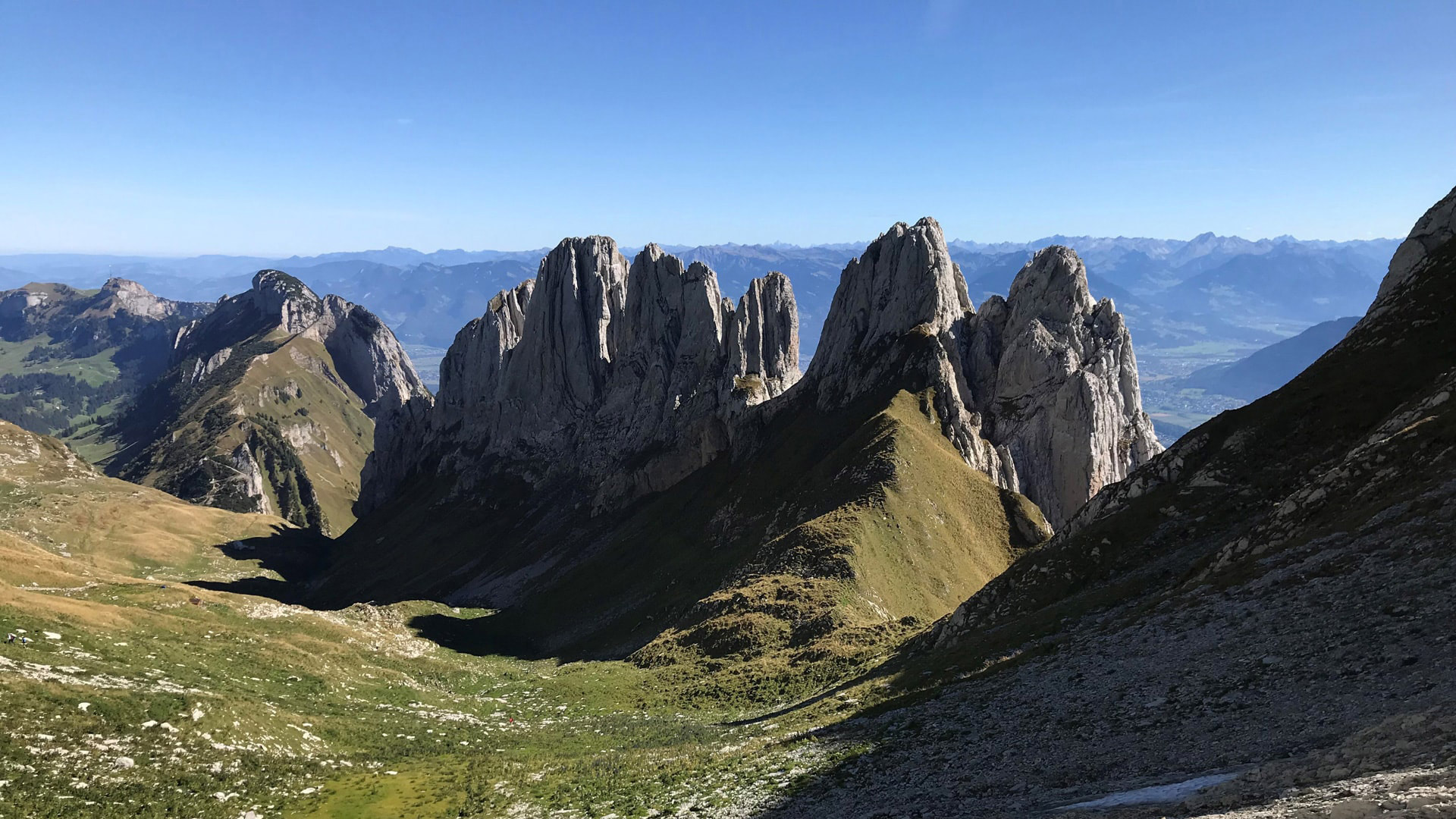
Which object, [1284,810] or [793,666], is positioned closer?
[1284,810]

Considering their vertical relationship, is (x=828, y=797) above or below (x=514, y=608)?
above

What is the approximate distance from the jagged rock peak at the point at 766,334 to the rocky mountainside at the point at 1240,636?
108 m

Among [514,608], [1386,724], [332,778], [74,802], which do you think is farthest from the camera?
[514,608]

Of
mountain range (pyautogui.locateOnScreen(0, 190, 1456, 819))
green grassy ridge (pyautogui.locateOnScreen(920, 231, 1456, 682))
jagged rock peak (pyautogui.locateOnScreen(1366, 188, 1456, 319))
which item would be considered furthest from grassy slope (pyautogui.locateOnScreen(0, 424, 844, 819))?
jagged rock peak (pyautogui.locateOnScreen(1366, 188, 1456, 319))

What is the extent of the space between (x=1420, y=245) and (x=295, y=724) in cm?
9170

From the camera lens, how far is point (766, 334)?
166875 millimetres

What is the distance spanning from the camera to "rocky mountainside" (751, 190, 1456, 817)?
2375 cm

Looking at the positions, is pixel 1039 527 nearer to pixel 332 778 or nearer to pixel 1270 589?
pixel 1270 589

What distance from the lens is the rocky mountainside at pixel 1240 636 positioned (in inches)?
935

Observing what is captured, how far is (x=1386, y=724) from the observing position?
72.6 ft

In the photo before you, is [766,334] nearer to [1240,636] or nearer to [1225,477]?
[1225,477]

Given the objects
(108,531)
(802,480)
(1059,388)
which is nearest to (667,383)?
(802,480)

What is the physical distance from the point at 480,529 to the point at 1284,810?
568ft

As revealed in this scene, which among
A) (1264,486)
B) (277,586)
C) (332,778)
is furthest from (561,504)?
(1264,486)
